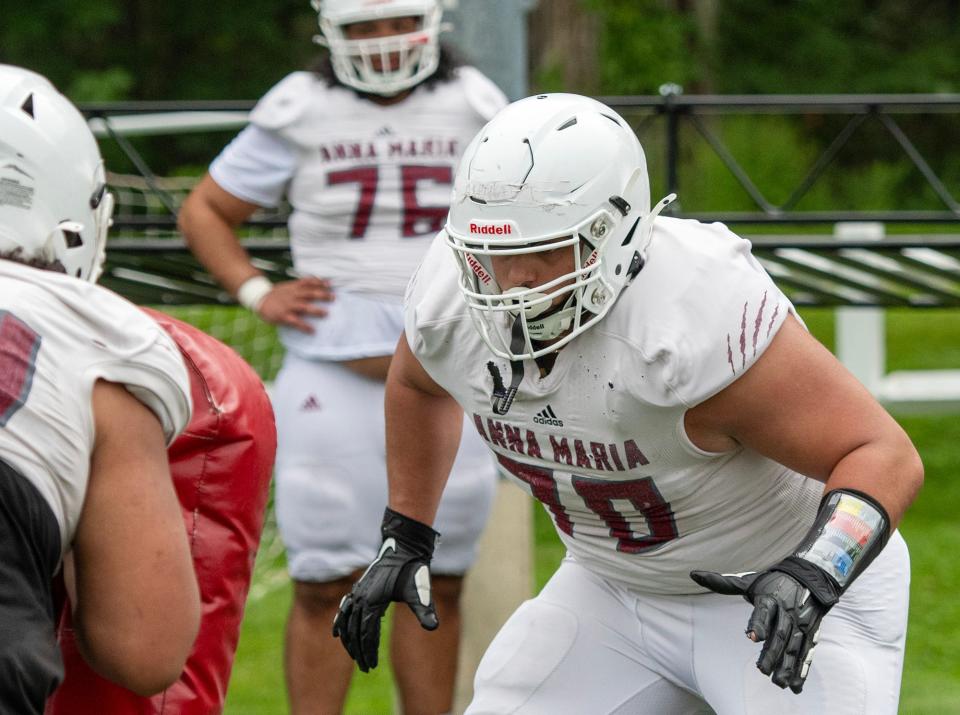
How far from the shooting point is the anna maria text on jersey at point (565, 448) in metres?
2.79

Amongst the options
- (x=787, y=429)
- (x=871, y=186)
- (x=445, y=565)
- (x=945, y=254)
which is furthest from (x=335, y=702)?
(x=871, y=186)

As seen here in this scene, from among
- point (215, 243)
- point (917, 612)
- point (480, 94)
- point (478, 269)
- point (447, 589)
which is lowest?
point (917, 612)

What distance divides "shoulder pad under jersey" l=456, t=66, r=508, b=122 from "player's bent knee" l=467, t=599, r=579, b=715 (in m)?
1.80

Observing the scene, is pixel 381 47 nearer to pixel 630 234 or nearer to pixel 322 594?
pixel 322 594

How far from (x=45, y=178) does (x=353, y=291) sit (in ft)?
7.16

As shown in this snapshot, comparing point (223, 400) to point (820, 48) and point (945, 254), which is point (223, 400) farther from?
point (820, 48)

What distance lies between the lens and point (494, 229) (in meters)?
2.65

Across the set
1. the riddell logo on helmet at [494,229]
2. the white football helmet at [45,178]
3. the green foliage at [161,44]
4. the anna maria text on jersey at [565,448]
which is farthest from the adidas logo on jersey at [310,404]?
the green foliage at [161,44]

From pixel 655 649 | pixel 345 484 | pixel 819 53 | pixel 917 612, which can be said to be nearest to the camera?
pixel 655 649

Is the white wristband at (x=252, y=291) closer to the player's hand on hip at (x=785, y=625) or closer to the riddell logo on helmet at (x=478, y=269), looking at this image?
the riddell logo on helmet at (x=478, y=269)

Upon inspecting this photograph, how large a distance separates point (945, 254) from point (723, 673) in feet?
11.9

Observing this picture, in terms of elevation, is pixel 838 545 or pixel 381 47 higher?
pixel 381 47

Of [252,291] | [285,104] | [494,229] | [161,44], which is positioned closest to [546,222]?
[494,229]

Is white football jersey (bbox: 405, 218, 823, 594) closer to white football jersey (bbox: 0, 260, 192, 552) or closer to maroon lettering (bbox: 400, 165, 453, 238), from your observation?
white football jersey (bbox: 0, 260, 192, 552)
